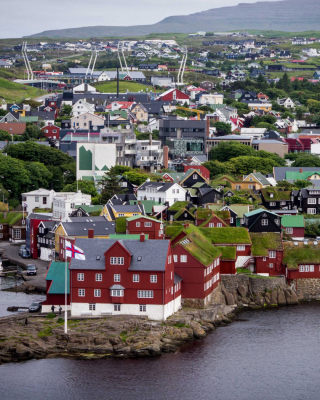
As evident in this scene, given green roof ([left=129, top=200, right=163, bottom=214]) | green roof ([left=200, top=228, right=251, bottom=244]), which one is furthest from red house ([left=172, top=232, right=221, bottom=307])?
green roof ([left=129, top=200, right=163, bottom=214])

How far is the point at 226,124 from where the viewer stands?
97.2 metres

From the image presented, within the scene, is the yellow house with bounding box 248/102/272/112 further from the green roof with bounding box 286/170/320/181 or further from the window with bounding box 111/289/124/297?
the window with bounding box 111/289/124/297

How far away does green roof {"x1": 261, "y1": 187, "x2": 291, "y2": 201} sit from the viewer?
199ft

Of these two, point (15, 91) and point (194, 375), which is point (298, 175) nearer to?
point (194, 375)

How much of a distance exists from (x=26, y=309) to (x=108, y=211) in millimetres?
12693

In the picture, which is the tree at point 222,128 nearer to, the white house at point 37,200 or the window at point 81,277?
the white house at point 37,200

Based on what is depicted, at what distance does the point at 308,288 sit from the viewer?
47.0m

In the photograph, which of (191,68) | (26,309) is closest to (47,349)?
(26,309)

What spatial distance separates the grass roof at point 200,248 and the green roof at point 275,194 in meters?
15.5

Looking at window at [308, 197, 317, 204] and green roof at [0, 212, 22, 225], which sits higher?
window at [308, 197, 317, 204]

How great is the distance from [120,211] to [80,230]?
4.60 meters

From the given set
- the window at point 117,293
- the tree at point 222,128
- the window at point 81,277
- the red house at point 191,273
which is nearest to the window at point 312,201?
the red house at point 191,273

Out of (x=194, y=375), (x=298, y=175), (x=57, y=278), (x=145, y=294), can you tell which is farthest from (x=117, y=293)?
(x=298, y=175)

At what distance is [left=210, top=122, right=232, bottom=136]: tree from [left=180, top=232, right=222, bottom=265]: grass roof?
165 feet
